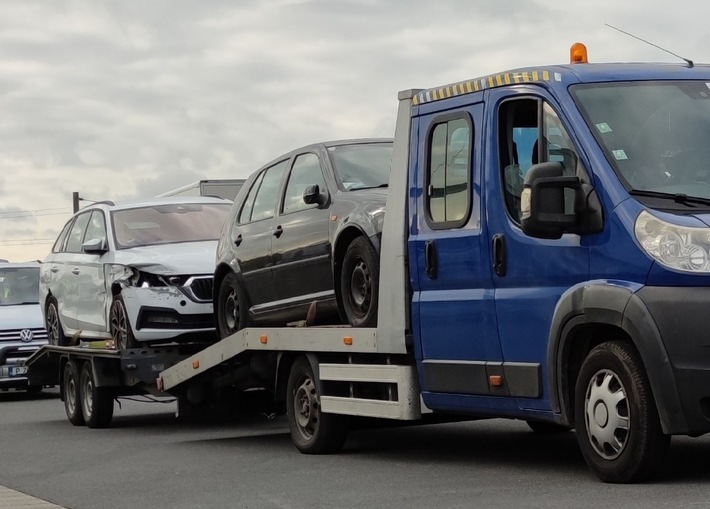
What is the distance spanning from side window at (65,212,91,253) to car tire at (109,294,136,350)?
176 centimetres

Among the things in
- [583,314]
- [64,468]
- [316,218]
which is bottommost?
[64,468]

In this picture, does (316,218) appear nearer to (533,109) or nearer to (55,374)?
(533,109)

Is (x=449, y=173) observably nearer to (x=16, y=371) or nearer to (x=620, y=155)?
(x=620, y=155)

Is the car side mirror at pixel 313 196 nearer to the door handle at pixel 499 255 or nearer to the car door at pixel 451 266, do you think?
the car door at pixel 451 266

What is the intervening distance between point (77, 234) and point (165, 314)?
2937 mm

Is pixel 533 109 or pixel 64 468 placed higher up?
pixel 533 109

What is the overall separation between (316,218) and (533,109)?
2862 mm

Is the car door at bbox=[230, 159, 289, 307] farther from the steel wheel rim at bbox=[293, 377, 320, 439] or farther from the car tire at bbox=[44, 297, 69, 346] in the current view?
the car tire at bbox=[44, 297, 69, 346]

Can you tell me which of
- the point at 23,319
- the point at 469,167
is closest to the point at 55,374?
the point at 23,319

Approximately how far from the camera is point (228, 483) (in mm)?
9625

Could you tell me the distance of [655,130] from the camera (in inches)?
329

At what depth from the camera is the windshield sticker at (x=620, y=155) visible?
321 inches

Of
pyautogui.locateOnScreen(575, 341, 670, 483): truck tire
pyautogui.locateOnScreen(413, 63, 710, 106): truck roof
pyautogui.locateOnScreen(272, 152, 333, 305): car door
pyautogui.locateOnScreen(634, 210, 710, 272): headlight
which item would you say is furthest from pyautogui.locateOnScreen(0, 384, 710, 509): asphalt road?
pyautogui.locateOnScreen(413, 63, 710, 106): truck roof

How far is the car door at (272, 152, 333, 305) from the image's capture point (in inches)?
441
